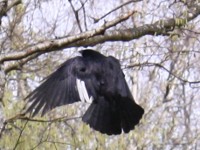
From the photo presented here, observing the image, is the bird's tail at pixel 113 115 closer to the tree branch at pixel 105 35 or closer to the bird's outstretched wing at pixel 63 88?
the bird's outstretched wing at pixel 63 88

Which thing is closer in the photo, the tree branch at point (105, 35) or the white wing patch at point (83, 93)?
the tree branch at point (105, 35)

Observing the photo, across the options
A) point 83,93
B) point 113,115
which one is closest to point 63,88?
point 83,93

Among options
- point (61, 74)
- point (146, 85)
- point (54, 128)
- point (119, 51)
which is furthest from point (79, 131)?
point (146, 85)

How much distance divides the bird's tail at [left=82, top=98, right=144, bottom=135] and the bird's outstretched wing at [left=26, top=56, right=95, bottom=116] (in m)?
0.15

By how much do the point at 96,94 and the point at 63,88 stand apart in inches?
10.5

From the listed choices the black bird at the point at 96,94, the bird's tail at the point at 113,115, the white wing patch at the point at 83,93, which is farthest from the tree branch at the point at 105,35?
the bird's tail at the point at 113,115

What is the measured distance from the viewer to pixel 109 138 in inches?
305

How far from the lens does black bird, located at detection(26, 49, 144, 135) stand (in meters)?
4.76

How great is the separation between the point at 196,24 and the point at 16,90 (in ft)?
8.58

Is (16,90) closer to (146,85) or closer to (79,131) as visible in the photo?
(79,131)

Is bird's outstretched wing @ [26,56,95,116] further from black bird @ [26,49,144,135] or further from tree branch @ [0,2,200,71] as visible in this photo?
tree branch @ [0,2,200,71]

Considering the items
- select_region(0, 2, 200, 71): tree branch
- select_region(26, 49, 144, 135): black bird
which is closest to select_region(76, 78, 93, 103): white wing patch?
select_region(26, 49, 144, 135): black bird

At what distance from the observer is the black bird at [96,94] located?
4.76 meters

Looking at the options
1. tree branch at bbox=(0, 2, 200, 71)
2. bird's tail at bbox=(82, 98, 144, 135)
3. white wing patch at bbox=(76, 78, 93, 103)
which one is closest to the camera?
tree branch at bbox=(0, 2, 200, 71)
